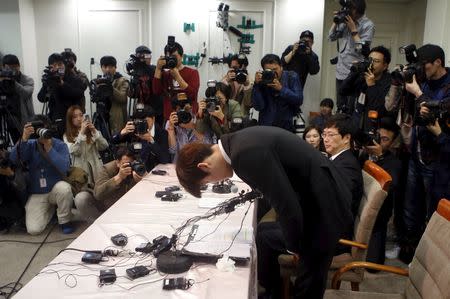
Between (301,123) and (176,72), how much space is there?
6.10 feet

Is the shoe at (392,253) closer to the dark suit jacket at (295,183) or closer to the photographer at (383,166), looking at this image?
the photographer at (383,166)

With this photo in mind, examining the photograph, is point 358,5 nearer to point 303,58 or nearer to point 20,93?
point 303,58

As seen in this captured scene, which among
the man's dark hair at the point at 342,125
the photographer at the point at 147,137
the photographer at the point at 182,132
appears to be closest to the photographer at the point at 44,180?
→ the photographer at the point at 147,137

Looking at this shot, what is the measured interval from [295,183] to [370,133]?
1372mm

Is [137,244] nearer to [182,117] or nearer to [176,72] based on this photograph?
[182,117]

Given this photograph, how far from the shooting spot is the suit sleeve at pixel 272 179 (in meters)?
1.46

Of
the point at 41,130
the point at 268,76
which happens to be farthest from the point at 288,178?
the point at 41,130

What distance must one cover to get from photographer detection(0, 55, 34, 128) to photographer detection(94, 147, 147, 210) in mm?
1702

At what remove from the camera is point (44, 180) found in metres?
3.38

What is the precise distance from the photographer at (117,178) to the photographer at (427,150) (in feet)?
5.86

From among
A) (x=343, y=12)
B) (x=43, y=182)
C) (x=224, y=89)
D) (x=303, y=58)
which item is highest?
(x=343, y=12)

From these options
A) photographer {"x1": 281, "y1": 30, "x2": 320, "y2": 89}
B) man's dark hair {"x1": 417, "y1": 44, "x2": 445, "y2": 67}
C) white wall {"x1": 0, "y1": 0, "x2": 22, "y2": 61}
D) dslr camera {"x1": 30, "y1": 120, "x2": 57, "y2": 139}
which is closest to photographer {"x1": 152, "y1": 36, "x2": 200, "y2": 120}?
dslr camera {"x1": 30, "y1": 120, "x2": 57, "y2": 139}

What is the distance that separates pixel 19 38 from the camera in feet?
16.9

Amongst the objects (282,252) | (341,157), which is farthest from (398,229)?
(282,252)
